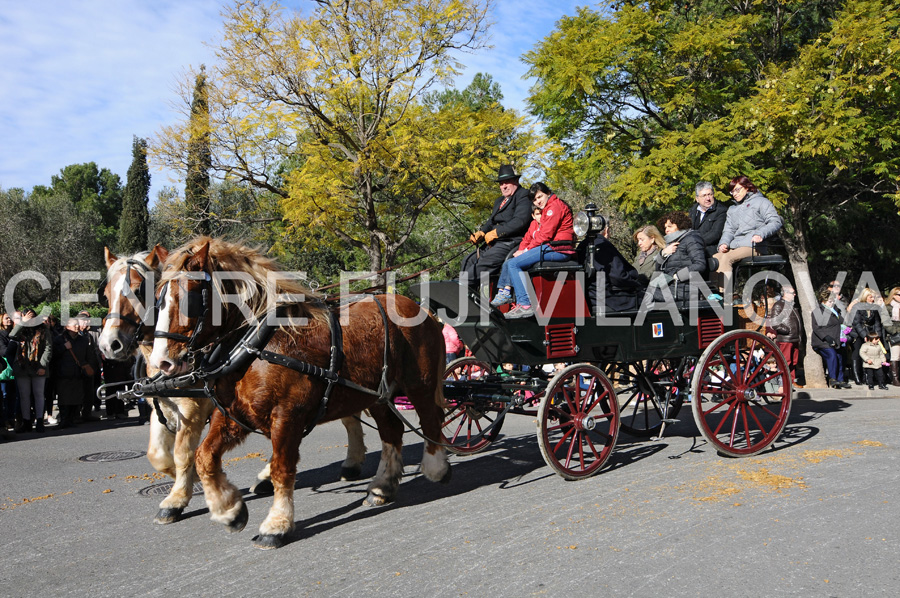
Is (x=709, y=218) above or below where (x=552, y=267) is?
above

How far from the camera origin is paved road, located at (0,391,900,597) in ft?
12.1

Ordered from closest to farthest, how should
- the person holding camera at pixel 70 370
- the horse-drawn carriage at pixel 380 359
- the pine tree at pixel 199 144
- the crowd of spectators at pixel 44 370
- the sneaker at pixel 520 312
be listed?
the horse-drawn carriage at pixel 380 359 → the sneaker at pixel 520 312 → the crowd of spectators at pixel 44 370 → the person holding camera at pixel 70 370 → the pine tree at pixel 199 144

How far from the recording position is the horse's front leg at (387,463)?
545 cm

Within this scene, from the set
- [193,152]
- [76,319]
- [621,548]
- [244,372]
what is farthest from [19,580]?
[193,152]

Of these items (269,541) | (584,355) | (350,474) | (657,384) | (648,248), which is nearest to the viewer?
(269,541)

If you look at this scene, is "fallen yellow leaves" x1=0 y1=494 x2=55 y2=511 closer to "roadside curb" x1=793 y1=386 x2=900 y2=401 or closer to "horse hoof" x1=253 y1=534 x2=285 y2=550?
"horse hoof" x1=253 y1=534 x2=285 y2=550

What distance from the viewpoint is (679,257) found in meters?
6.79

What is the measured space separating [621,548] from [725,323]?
11.3ft

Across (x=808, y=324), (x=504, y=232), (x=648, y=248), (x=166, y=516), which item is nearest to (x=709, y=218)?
(x=648, y=248)

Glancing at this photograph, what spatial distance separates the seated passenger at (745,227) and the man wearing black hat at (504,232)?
80.3 inches

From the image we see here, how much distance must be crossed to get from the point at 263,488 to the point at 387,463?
4.11 feet

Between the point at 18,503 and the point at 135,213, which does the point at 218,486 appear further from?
the point at 135,213

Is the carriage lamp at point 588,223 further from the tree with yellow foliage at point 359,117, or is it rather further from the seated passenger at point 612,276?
the tree with yellow foliage at point 359,117

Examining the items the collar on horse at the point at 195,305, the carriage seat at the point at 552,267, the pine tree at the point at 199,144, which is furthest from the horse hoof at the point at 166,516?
the pine tree at the point at 199,144
